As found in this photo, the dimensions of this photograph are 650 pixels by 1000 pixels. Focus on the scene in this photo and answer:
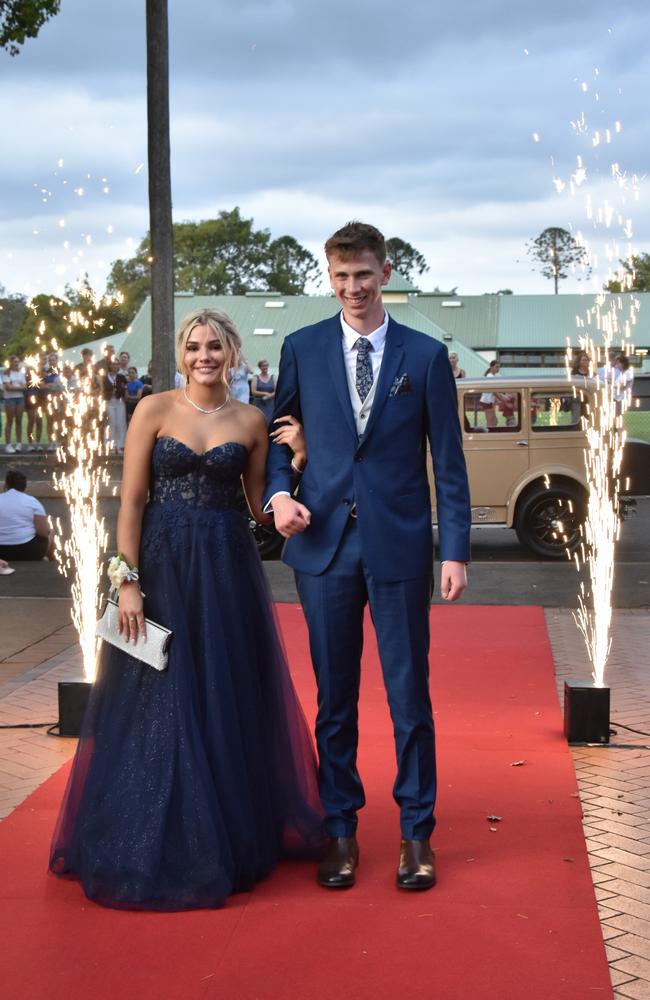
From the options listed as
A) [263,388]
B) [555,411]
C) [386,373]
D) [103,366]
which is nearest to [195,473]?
[386,373]

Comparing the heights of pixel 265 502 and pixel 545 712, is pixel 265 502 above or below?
above

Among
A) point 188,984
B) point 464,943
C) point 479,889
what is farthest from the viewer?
point 479,889

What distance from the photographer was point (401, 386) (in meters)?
3.90

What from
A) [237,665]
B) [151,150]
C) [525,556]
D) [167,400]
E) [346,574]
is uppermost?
[151,150]

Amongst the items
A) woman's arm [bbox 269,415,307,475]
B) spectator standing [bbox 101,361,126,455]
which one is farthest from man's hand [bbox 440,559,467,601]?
spectator standing [bbox 101,361,126,455]

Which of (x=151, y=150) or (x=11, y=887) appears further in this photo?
(x=151, y=150)

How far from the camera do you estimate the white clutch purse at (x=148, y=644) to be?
3.96 metres

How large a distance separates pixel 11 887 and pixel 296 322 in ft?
178

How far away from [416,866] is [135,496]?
5.00 ft

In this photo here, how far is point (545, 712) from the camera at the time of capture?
6.28m

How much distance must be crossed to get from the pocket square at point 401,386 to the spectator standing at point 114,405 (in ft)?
59.1

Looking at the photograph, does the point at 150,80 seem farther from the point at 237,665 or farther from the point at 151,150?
the point at 237,665

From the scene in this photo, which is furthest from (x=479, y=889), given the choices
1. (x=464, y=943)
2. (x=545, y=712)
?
(x=545, y=712)

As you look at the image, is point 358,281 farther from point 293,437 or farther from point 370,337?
point 293,437
